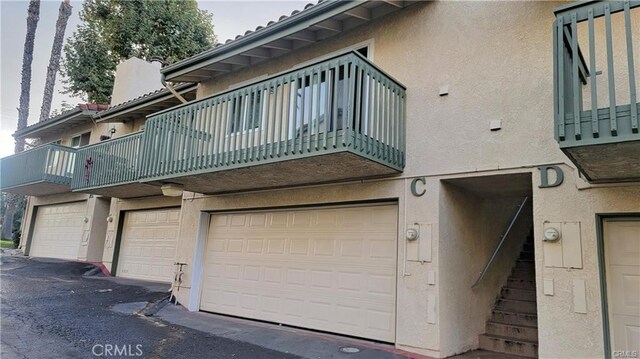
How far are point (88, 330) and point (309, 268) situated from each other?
12.7 ft

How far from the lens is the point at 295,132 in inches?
233

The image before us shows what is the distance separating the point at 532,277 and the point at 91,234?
13.7 metres

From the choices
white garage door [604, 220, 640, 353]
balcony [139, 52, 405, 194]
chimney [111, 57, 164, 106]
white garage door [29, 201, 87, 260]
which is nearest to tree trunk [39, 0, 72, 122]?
white garage door [29, 201, 87, 260]

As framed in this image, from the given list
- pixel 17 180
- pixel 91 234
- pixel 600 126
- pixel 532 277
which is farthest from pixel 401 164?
pixel 17 180

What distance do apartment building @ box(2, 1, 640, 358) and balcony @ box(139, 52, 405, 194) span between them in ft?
0.11

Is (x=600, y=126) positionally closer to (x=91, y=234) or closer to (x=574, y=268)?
(x=574, y=268)

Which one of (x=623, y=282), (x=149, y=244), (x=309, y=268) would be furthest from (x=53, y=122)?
(x=623, y=282)

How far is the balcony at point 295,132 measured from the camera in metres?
5.50

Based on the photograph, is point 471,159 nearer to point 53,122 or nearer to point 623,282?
point 623,282

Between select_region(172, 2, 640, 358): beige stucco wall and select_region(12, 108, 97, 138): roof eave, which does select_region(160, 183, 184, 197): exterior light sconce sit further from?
select_region(12, 108, 97, 138): roof eave

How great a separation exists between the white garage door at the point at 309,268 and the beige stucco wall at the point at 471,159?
40 centimetres

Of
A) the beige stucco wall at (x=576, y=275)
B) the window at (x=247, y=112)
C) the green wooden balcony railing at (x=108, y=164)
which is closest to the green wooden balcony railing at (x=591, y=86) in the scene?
the beige stucco wall at (x=576, y=275)

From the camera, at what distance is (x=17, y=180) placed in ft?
49.5

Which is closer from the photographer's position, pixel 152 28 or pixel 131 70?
pixel 131 70
